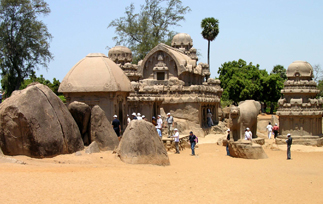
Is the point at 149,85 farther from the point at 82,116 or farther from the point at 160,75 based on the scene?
the point at 82,116

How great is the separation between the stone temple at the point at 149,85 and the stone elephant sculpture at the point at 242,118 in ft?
17.1

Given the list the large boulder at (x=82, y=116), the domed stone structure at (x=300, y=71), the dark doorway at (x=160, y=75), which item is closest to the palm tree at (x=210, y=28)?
the dark doorway at (x=160, y=75)

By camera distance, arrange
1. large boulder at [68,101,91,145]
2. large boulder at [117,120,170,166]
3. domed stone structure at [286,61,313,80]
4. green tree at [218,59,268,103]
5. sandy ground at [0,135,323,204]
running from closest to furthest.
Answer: sandy ground at [0,135,323,204], large boulder at [117,120,170,166], large boulder at [68,101,91,145], domed stone structure at [286,61,313,80], green tree at [218,59,268,103]

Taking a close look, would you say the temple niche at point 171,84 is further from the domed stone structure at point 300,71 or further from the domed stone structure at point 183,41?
the domed stone structure at point 300,71

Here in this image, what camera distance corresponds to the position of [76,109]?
14.4 meters

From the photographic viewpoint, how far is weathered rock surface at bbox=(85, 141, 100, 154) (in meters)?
13.6

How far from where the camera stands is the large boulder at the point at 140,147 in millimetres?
13062

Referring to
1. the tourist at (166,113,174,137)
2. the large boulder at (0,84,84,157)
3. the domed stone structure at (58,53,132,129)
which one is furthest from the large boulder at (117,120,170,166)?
the tourist at (166,113,174,137)

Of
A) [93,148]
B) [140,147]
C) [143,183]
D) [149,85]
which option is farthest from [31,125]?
[149,85]

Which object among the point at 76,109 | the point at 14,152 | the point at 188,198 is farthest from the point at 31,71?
the point at 188,198

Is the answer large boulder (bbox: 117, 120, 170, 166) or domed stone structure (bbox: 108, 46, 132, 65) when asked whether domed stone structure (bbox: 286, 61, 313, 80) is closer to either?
domed stone structure (bbox: 108, 46, 132, 65)

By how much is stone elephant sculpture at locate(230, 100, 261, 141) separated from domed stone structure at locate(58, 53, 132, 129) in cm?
607

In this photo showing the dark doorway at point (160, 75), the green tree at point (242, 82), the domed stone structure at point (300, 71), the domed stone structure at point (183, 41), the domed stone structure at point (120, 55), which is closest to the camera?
the domed stone structure at point (300, 71)

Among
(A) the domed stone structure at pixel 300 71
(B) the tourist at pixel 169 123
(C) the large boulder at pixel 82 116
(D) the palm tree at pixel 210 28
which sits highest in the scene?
(D) the palm tree at pixel 210 28
